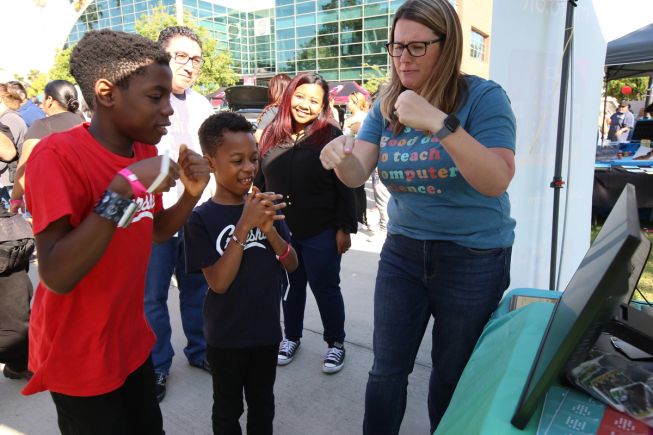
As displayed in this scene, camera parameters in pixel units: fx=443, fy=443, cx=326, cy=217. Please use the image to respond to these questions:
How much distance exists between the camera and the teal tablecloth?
3.04 ft

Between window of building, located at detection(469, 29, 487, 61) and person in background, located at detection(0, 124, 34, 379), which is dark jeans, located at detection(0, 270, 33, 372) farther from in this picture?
window of building, located at detection(469, 29, 487, 61)

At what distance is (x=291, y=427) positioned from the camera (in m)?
2.41

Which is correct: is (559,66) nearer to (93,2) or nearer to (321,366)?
(321,366)

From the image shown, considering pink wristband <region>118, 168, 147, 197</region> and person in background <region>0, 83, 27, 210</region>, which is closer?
pink wristband <region>118, 168, 147, 197</region>

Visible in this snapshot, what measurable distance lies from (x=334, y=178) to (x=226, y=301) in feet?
4.22

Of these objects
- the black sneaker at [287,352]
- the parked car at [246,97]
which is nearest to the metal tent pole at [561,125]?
the black sneaker at [287,352]

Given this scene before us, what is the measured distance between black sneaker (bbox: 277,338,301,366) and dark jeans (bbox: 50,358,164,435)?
4.47 ft

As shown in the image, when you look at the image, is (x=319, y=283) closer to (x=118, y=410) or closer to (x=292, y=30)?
(x=118, y=410)

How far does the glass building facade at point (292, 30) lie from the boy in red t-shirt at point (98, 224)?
27937 millimetres

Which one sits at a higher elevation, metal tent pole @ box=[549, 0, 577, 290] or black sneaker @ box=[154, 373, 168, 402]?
metal tent pole @ box=[549, 0, 577, 290]

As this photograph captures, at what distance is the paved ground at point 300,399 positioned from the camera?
2.43 metres

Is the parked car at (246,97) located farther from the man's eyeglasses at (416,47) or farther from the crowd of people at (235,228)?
the man's eyeglasses at (416,47)

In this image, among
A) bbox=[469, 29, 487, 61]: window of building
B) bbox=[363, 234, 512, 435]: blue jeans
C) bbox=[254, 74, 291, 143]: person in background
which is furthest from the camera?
bbox=[469, 29, 487, 61]: window of building

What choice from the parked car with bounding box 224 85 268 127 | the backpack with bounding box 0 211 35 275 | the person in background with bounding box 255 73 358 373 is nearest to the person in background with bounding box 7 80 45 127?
the backpack with bounding box 0 211 35 275
